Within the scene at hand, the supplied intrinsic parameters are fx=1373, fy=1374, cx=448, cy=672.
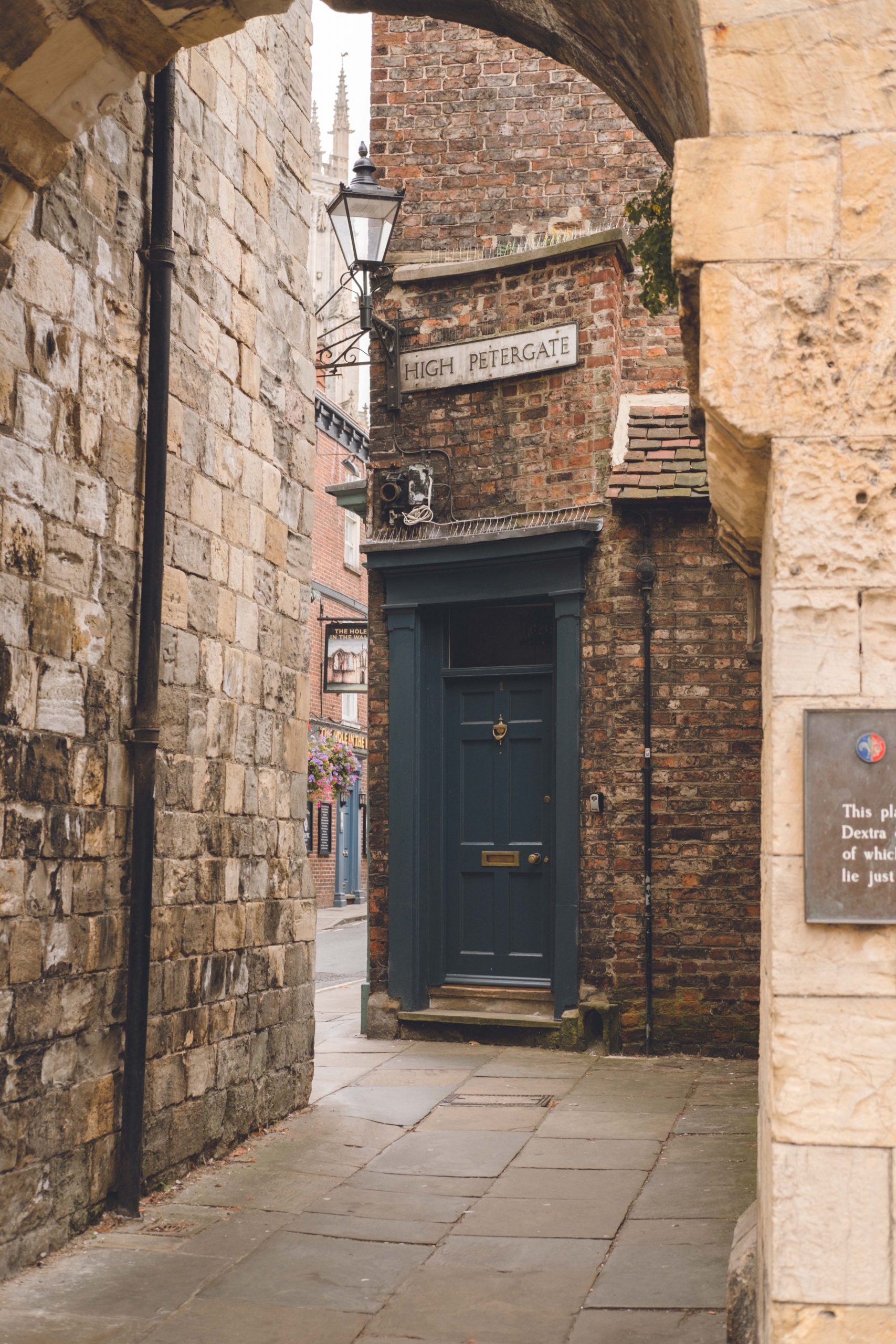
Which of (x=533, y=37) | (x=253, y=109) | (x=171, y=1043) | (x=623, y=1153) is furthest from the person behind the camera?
(x=253, y=109)

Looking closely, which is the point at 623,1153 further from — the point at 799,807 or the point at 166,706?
the point at 799,807

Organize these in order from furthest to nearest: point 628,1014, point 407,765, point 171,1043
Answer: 1. point 407,765
2. point 628,1014
3. point 171,1043

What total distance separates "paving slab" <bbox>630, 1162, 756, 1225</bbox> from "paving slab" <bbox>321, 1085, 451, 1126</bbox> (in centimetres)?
147

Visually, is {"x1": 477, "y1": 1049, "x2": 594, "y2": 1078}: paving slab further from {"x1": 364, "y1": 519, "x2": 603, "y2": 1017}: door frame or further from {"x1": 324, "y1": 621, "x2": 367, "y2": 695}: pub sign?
{"x1": 324, "y1": 621, "x2": 367, "y2": 695}: pub sign

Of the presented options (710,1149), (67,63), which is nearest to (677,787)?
(710,1149)

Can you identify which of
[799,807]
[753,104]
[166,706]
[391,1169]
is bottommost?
[391,1169]

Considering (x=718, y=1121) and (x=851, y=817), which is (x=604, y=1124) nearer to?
(x=718, y=1121)

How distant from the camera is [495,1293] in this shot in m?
4.08

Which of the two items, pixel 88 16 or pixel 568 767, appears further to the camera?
pixel 568 767

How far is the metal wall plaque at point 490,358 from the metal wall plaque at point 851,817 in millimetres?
6558

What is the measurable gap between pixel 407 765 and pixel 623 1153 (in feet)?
11.9

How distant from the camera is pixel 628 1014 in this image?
8281 millimetres

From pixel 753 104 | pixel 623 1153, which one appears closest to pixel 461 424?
pixel 623 1153

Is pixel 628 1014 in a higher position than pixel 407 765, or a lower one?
lower
